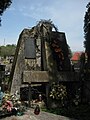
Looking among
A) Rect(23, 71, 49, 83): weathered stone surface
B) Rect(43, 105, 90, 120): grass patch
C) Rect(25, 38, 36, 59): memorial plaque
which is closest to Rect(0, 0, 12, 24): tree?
Rect(25, 38, 36, 59): memorial plaque

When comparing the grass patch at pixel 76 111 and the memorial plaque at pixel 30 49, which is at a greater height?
the memorial plaque at pixel 30 49

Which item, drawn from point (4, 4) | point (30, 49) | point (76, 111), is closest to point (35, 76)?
point (30, 49)

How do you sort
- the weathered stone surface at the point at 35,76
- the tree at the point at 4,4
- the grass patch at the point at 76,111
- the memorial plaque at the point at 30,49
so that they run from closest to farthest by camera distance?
the grass patch at the point at 76,111, the weathered stone surface at the point at 35,76, the memorial plaque at the point at 30,49, the tree at the point at 4,4

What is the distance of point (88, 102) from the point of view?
1414 centimetres

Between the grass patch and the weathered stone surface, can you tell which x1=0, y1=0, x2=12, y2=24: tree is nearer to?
the weathered stone surface

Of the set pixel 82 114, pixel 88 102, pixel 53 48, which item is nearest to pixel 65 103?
pixel 88 102

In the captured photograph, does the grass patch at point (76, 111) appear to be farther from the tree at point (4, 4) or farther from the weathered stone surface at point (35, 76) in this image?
the tree at point (4, 4)

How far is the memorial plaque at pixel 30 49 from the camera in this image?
15477 millimetres

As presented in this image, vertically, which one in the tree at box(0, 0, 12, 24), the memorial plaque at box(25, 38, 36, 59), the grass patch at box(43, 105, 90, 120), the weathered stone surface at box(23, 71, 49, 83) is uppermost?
the tree at box(0, 0, 12, 24)

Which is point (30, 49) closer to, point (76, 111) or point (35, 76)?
point (35, 76)

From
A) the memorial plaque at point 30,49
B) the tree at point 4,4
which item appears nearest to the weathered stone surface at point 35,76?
the memorial plaque at point 30,49

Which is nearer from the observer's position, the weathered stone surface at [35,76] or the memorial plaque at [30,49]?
the weathered stone surface at [35,76]

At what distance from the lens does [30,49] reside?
51.1ft

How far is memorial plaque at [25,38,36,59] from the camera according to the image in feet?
50.8
